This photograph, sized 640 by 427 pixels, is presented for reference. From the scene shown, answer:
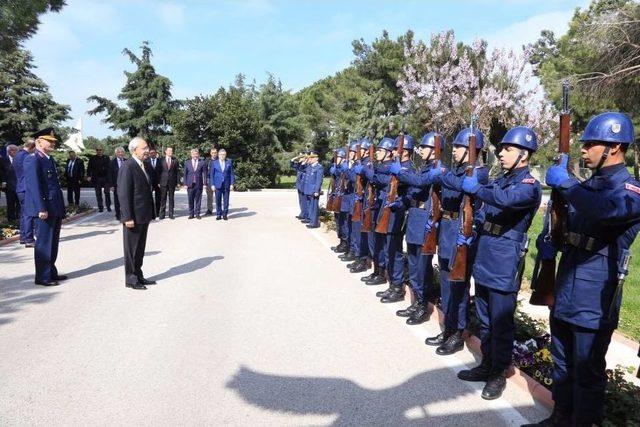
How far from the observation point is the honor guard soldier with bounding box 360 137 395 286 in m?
6.81

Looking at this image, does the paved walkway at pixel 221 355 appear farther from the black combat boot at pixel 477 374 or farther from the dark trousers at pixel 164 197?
the dark trousers at pixel 164 197

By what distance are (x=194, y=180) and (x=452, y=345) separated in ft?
35.5

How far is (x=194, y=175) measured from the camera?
14.3 meters

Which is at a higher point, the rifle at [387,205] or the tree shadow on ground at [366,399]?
the rifle at [387,205]

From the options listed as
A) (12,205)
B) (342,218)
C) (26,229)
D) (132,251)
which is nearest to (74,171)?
(12,205)

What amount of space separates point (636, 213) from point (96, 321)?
4.98m

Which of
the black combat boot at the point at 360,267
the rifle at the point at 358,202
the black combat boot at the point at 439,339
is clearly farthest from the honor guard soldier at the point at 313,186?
the black combat boot at the point at 439,339

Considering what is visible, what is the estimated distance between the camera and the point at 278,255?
30.2 ft

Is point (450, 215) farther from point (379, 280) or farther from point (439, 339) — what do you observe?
point (379, 280)

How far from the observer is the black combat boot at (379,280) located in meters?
7.12

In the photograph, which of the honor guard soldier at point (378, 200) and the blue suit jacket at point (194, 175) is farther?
the blue suit jacket at point (194, 175)

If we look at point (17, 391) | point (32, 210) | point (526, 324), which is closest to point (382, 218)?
point (526, 324)

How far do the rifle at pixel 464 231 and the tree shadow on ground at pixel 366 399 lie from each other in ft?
2.72

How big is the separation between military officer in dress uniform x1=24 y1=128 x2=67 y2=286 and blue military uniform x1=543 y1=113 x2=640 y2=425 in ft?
20.5
